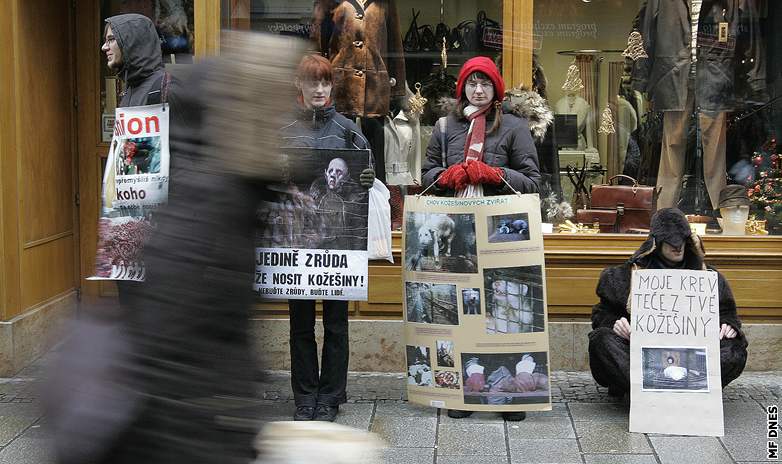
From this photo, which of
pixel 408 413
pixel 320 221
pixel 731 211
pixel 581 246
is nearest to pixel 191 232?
pixel 320 221

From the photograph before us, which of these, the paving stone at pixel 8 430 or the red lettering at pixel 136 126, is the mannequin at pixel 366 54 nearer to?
the red lettering at pixel 136 126

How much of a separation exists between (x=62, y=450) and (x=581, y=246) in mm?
5460

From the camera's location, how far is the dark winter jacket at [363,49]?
724cm

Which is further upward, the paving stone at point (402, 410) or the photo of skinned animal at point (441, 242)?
the photo of skinned animal at point (441, 242)

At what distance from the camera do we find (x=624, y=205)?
23.4 feet

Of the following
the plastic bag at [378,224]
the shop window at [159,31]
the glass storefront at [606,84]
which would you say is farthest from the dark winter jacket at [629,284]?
the shop window at [159,31]

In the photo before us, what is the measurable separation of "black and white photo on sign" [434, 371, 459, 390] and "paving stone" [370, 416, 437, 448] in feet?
0.73

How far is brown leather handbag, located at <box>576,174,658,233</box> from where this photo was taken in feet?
23.2

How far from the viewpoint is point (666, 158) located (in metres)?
7.38

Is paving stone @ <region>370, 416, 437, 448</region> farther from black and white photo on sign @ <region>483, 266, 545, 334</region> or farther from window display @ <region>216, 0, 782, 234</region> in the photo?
window display @ <region>216, 0, 782, 234</region>

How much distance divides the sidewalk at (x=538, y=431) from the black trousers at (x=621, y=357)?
0.81ft

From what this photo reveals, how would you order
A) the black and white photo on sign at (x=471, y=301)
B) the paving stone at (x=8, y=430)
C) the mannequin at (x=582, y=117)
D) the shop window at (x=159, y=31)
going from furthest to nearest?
the shop window at (x=159, y=31)
the mannequin at (x=582, y=117)
the black and white photo on sign at (x=471, y=301)
the paving stone at (x=8, y=430)

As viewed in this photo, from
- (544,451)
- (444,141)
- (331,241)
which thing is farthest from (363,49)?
(544,451)

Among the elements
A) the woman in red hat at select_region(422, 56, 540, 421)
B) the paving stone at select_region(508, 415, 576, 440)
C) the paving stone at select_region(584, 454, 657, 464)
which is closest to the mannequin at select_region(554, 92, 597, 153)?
the woman in red hat at select_region(422, 56, 540, 421)
